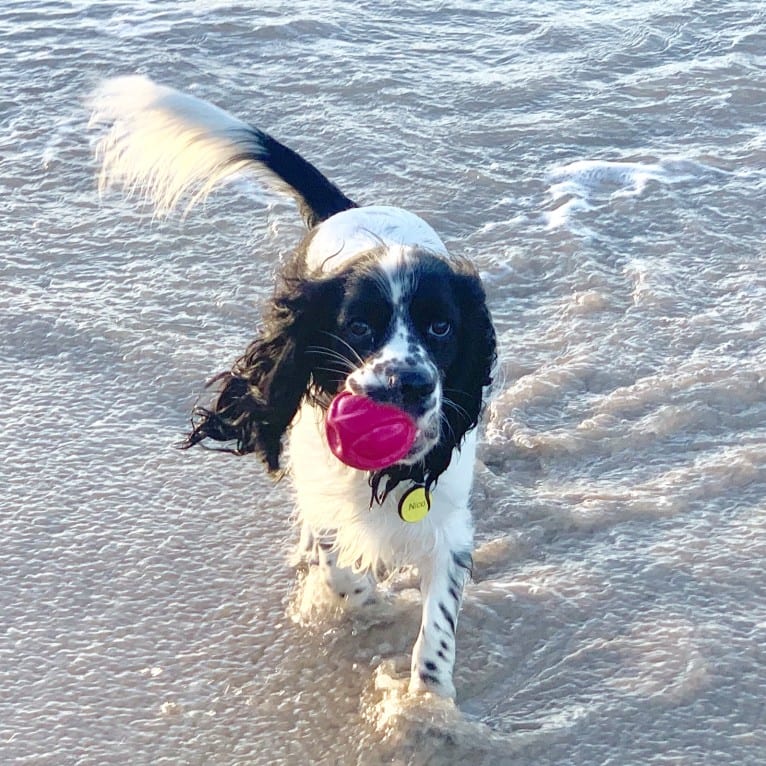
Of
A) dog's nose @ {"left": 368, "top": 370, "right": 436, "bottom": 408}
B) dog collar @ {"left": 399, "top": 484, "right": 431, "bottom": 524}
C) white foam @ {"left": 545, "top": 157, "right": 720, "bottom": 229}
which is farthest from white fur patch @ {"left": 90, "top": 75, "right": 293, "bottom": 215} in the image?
white foam @ {"left": 545, "top": 157, "right": 720, "bottom": 229}

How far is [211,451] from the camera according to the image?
3674mm

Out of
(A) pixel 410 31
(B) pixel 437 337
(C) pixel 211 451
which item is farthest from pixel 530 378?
(A) pixel 410 31

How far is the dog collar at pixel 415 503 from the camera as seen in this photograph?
2979 mm

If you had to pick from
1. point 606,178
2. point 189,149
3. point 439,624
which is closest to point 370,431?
point 439,624

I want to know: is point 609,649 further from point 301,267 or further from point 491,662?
point 301,267

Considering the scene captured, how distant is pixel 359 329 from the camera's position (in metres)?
2.78

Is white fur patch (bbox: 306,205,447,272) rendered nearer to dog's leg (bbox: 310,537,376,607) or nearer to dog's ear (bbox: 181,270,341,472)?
dog's ear (bbox: 181,270,341,472)

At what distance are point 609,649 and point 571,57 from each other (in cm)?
382

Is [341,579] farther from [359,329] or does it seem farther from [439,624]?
[359,329]

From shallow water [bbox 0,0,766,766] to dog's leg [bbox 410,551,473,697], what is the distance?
0.18ft

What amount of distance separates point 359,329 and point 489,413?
117 cm

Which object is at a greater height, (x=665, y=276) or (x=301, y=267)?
(x=301, y=267)

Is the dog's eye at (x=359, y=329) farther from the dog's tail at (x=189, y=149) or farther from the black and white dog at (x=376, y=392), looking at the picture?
the dog's tail at (x=189, y=149)

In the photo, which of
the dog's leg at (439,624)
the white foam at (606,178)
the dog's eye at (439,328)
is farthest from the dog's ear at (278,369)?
the white foam at (606,178)
